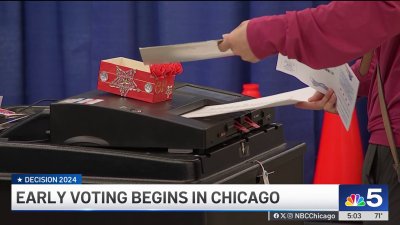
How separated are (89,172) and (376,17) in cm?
53

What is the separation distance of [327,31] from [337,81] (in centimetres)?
14

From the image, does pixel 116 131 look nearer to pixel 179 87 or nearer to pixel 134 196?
pixel 134 196

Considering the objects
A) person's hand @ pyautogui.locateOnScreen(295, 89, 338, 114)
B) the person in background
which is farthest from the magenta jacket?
person's hand @ pyautogui.locateOnScreen(295, 89, 338, 114)

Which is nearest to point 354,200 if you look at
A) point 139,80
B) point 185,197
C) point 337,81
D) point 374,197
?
point 374,197

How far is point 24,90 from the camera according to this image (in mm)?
2740

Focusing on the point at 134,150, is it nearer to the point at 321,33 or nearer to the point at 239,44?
the point at 239,44

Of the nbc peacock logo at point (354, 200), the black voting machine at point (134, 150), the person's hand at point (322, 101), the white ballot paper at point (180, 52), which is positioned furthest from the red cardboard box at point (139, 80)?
the nbc peacock logo at point (354, 200)

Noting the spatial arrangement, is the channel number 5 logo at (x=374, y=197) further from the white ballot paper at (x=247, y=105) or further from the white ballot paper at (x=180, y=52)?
the white ballot paper at (x=180, y=52)

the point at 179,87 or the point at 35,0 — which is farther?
the point at 35,0

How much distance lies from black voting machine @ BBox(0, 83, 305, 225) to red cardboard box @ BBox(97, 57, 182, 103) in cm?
2

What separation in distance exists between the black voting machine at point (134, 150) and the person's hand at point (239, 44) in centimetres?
13

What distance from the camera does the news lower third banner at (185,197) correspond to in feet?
3.77

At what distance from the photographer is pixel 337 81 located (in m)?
1.27

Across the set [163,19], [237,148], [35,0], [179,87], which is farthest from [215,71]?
[237,148]
